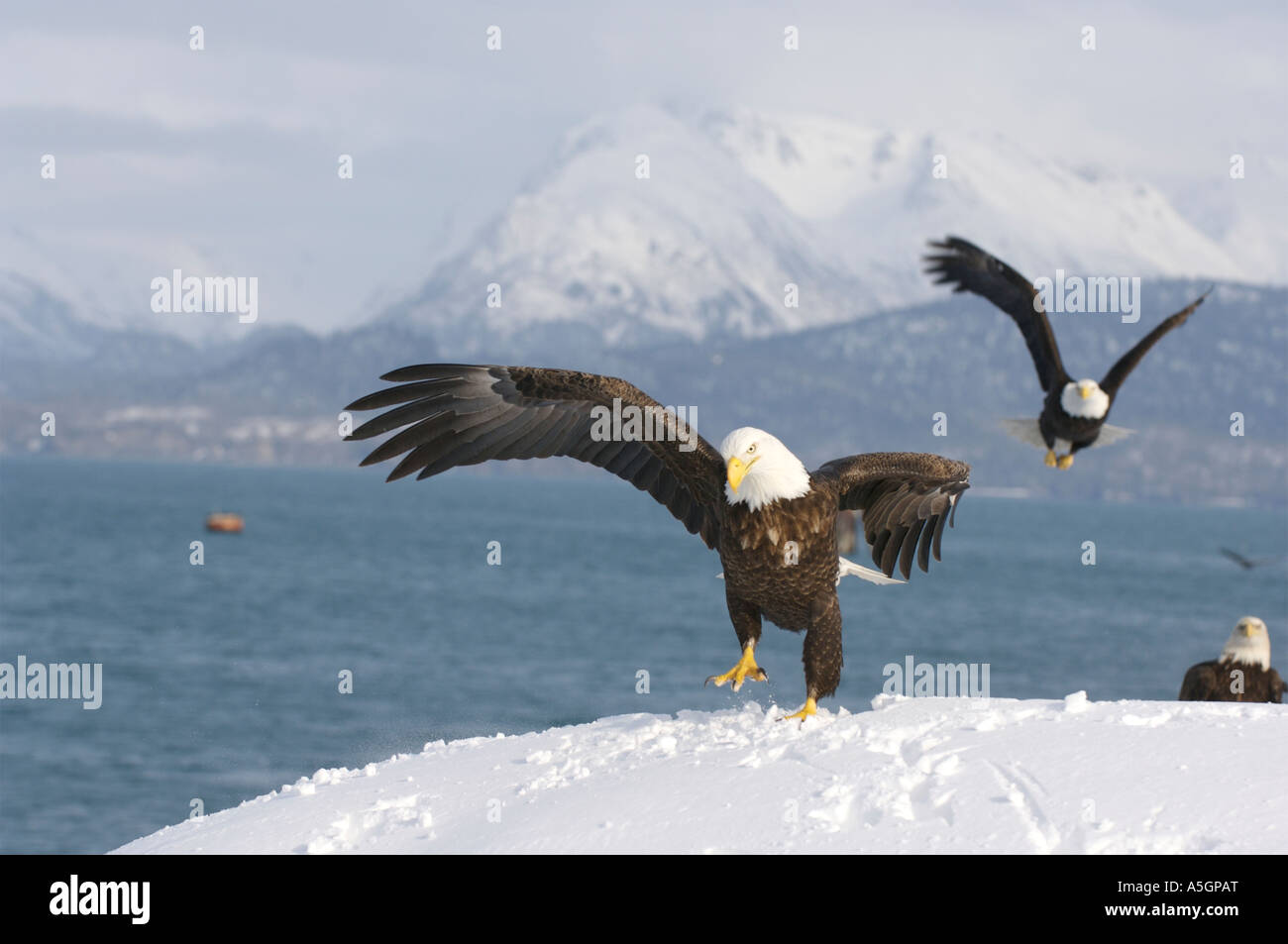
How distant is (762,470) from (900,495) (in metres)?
1.77

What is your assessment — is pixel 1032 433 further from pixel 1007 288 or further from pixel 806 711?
pixel 806 711

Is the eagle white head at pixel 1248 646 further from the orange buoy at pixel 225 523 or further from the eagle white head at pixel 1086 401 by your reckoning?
the orange buoy at pixel 225 523

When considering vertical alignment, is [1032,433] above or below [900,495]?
Result: above

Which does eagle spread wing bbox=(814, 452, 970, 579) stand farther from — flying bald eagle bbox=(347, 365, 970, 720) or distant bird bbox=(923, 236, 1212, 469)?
distant bird bbox=(923, 236, 1212, 469)

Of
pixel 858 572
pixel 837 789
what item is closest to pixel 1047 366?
pixel 858 572

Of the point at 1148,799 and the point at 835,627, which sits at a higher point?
the point at 835,627

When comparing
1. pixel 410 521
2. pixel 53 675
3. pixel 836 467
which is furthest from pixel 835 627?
pixel 410 521

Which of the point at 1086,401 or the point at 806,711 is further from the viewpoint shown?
the point at 1086,401

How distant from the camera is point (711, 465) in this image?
855cm

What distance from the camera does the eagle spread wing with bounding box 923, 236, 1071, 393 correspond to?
1619 cm

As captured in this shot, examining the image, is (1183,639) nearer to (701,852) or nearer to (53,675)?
(53,675)

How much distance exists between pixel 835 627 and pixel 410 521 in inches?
5214
